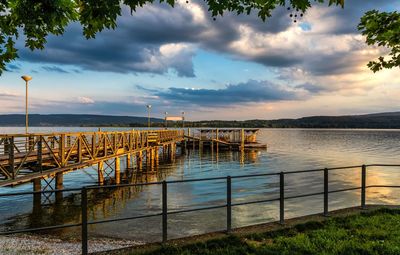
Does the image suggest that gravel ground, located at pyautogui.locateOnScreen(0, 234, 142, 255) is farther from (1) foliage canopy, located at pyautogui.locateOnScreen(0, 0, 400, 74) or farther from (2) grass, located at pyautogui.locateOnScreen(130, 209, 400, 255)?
(1) foliage canopy, located at pyautogui.locateOnScreen(0, 0, 400, 74)

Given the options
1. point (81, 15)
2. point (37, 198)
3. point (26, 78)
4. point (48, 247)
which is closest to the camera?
point (81, 15)

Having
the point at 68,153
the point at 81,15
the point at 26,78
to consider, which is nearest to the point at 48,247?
the point at 81,15

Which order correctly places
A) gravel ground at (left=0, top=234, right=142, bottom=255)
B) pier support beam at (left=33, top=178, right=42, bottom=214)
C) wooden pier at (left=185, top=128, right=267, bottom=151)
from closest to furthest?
gravel ground at (left=0, top=234, right=142, bottom=255) < pier support beam at (left=33, top=178, right=42, bottom=214) < wooden pier at (left=185, top=128, right=267, bottom=151)

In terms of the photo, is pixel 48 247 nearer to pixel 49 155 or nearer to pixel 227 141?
pixel 49 155

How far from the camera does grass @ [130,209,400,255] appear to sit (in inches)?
231

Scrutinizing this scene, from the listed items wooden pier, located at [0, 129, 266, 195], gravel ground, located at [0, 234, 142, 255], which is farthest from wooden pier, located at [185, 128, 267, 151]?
gravel ground, located at [0, 234, 142, 255]

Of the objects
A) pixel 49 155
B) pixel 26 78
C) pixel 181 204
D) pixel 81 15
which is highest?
pixel 26 78

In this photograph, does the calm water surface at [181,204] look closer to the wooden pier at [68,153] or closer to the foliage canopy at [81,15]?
the wooden pier at [68,153]

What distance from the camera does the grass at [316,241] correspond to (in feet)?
19.3

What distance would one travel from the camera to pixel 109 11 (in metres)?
4.76

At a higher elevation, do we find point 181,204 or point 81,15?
point 81,15

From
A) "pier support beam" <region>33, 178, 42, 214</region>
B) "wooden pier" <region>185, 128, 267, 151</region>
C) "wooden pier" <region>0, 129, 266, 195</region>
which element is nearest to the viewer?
"wooden pier" <region>0, 129, 266, 195</region>

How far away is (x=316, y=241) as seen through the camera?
635cm

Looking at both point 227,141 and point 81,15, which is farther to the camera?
point 227,141
